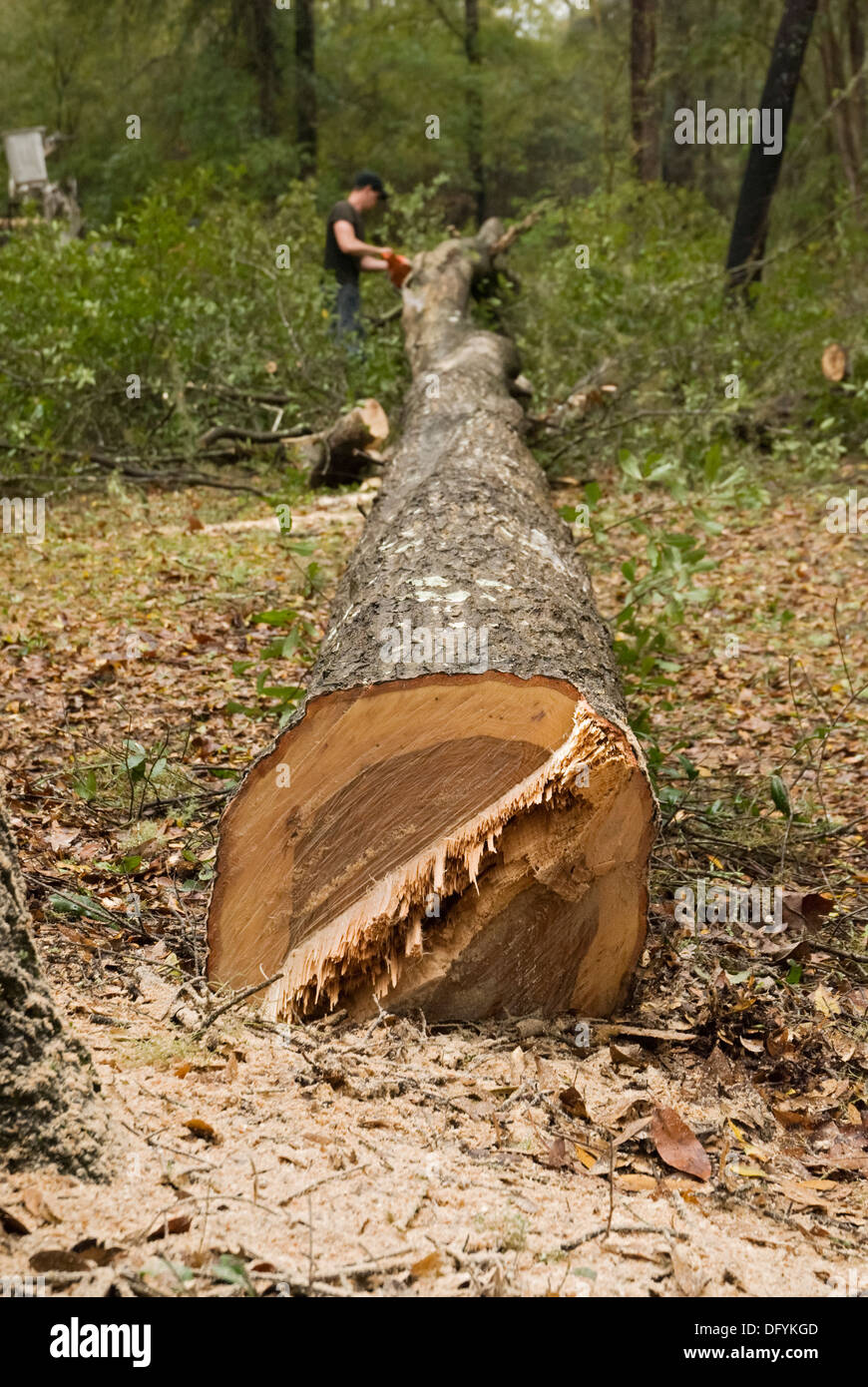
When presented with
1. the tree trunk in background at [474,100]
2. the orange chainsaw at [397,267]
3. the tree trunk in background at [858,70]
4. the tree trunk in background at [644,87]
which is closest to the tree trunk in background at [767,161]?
the orange chainsaw at [397,267]

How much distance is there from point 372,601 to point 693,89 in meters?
18.3

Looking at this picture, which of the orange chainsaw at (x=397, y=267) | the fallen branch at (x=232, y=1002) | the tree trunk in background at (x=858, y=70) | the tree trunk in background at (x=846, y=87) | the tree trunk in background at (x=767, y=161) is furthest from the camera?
the tree trunk in background at (x=858, y=70)

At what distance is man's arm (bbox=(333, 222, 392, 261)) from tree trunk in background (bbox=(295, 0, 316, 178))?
8912 mm

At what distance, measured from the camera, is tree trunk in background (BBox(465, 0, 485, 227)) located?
20422 millimetres

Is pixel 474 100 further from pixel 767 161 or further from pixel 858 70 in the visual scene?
pixel 767 161

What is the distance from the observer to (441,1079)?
2.20m

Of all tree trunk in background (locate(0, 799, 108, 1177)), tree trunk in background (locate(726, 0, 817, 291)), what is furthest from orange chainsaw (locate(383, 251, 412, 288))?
tree trunk in background (locate(0, 799, 108, 1177))

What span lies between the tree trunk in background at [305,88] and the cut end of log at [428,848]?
55.5 feet

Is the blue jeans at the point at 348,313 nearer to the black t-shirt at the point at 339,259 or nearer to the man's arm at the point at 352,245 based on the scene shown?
the black t-shirt at the point at 339,259

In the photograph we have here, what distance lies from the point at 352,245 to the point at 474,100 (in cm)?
1367

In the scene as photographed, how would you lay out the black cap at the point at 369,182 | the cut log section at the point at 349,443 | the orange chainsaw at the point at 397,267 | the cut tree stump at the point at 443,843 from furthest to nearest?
the black cap at the point at 369,182
the orange chainsaw at the point at 397,267
the cut log section at the point at 349,443
the cut tree stump at the point at 443,843

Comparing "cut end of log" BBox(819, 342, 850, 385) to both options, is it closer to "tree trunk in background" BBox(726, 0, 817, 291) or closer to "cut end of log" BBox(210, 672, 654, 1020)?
"tree trunk in background" BBox(726, 0, 817, 291)

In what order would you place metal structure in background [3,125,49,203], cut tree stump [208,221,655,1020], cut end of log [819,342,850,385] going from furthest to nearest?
metal structure in background [3,125,49,203] < cut end of log [819,342,850,385] < cut tree stump [208,221,655,1020]

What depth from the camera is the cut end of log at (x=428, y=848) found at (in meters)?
2.38
